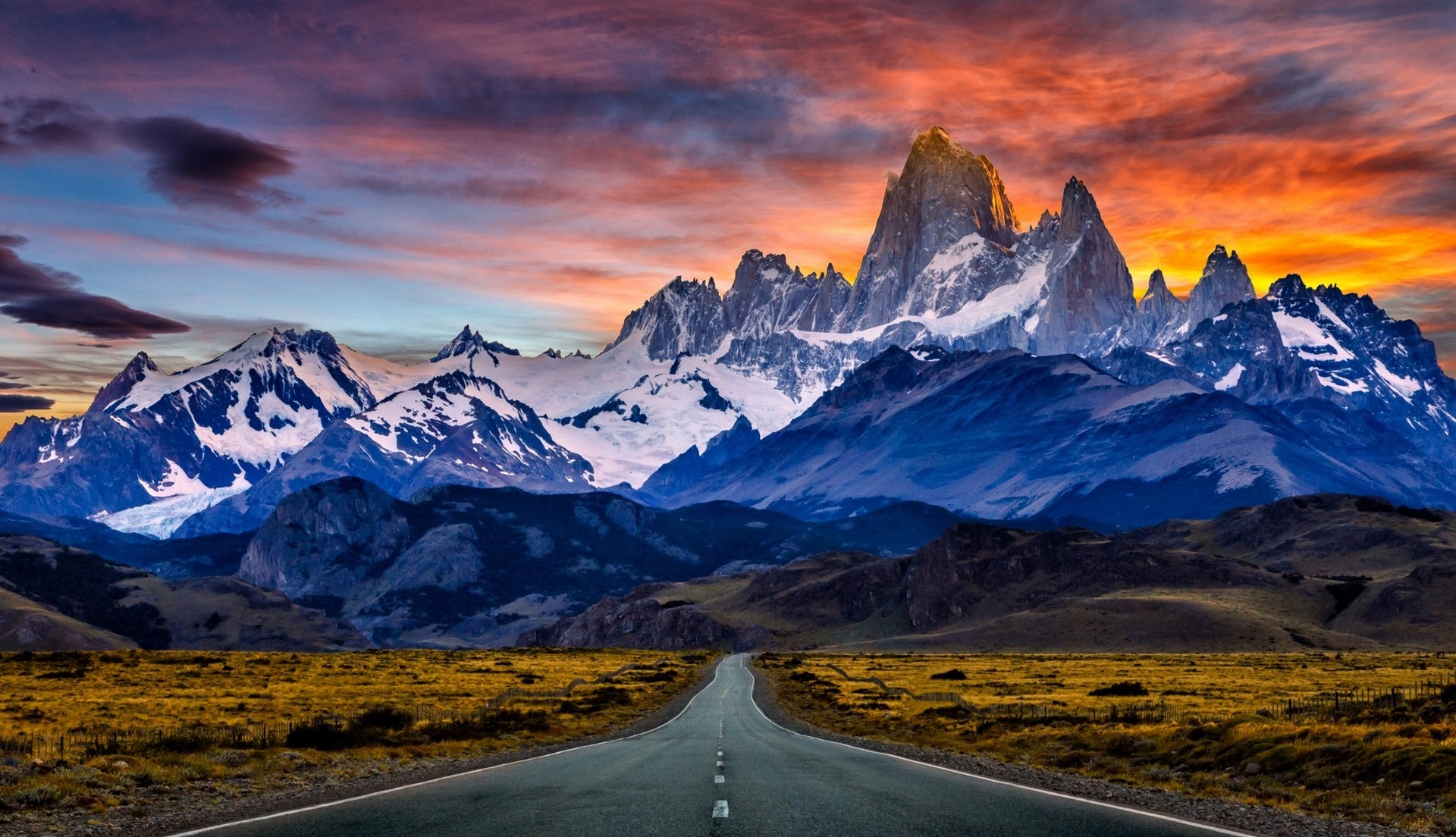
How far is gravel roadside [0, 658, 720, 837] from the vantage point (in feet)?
89.4

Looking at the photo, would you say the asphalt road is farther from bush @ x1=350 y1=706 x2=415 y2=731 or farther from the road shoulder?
bush @ x1=350 y1=706 x2=415 y2=731

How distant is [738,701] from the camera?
94.9 metres

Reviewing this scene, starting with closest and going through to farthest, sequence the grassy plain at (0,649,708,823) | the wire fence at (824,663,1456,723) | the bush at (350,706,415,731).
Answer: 1. the grassy plain at (0,649,708,823)
2. the wire fence at (824,663,1456,723)
3. the bush at (350,706,415,731)

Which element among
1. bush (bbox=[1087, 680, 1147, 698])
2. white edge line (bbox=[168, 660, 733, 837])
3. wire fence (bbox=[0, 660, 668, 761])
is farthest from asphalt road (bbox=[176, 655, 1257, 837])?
bush (bbox=[1087, 680, 1147, 698])

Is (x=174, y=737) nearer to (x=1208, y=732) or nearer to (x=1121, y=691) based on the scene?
(x=1208, y=732)

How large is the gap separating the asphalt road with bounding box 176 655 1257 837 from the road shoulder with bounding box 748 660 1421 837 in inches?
61.3

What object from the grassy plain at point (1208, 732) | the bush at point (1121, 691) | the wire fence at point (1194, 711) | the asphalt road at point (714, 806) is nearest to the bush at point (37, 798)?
the asphalt road at point (714, 806)

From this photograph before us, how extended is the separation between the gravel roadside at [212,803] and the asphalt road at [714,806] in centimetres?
150

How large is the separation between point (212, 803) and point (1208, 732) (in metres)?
32.2

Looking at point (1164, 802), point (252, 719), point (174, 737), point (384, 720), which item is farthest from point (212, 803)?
point (252, 719)

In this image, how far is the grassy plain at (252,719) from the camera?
1407 inches

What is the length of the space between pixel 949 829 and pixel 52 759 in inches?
1161

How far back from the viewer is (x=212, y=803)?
105ft

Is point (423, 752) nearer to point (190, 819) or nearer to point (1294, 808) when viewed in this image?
point (190, 819)
